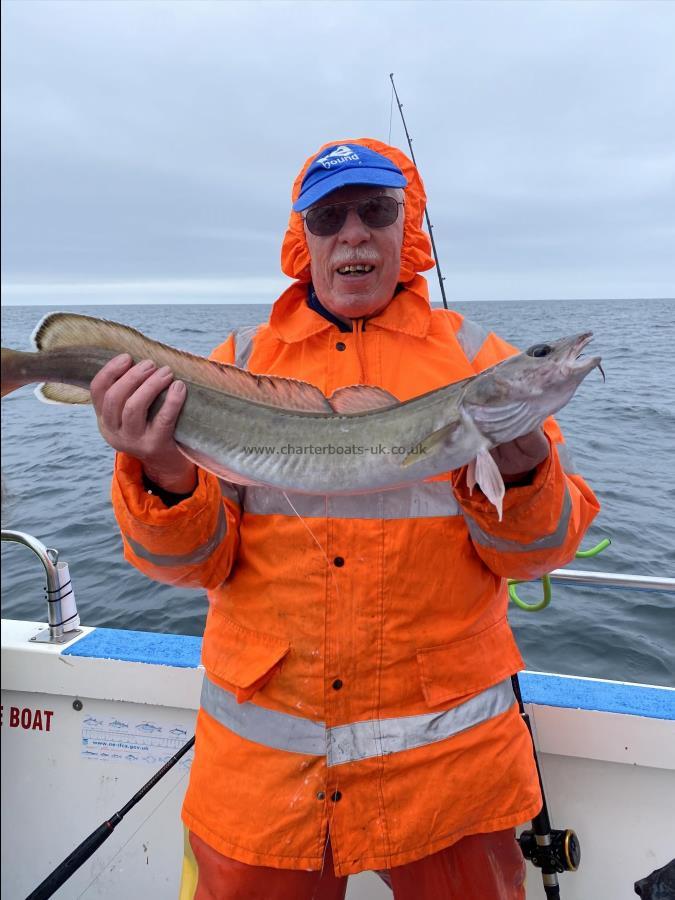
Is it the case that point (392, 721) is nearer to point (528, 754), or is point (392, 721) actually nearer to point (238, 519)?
point (528, 754)

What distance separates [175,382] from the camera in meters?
2.43

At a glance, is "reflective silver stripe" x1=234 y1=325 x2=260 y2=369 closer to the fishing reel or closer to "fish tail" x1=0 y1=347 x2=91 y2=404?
"fish tail" x1=0 y1=347 x2=91 y2=404

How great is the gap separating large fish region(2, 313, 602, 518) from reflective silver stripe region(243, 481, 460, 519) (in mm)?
143

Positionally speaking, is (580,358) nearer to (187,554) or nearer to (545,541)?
(545,541)

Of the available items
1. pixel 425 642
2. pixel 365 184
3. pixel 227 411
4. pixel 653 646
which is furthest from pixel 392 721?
pixel 653 646

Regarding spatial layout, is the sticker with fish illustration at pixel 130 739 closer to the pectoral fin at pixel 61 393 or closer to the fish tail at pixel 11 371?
the pectoral fin at pixel 61 393

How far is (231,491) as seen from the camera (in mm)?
2803

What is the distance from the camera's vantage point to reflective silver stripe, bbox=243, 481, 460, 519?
2535 millimetres

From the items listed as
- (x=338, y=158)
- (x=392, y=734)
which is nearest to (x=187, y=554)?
(x=392, y=734)

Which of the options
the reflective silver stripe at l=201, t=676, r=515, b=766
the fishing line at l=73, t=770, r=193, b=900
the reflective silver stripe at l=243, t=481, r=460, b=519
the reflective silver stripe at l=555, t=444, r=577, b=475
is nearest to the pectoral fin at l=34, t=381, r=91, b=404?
the reflective silver stripe at l=243, t=481, r=460, b=519

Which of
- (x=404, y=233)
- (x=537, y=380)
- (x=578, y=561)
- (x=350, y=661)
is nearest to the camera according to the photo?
(x=537, y=380)

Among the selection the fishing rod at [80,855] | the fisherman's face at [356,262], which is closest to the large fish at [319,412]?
the fisherman's face at [356,262]

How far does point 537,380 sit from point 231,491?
4.46ft

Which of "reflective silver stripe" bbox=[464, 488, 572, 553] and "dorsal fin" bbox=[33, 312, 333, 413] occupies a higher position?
"dorsal fin" bbox=[33, 312, 333, 413]
